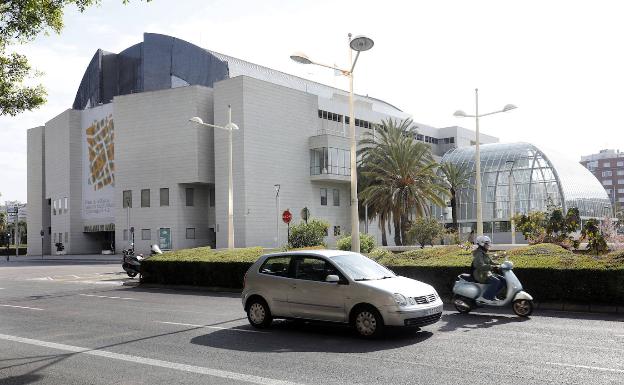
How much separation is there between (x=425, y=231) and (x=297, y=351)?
27.2 meters

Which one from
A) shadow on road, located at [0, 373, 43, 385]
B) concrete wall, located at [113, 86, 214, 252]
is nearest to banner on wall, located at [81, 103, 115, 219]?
concrete wall, located at [113, 86, 214, 252]

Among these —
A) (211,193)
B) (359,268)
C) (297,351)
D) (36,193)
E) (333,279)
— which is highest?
(36,193)

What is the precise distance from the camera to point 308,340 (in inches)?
370

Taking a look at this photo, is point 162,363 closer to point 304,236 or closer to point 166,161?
point 304,236

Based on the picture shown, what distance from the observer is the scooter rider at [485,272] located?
11.7 meters

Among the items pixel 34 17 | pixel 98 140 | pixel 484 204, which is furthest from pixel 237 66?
pixel 34 17

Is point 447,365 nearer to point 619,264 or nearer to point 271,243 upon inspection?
point 619,264

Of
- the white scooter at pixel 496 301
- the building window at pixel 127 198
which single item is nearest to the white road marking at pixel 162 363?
the white scooter at pixel 496 301

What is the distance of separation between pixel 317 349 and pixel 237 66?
206 ft

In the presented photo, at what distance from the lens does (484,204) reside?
2466 inches

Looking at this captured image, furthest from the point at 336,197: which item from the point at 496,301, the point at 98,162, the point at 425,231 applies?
the point at 496,301

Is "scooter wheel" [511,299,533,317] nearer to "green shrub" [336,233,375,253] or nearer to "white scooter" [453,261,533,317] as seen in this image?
"white scooter" [453,261,533,317]

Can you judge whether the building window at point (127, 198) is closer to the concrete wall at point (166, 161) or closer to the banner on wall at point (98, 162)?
the concrete wall at point (166, 161)

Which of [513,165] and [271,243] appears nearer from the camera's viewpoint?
[271,243]
